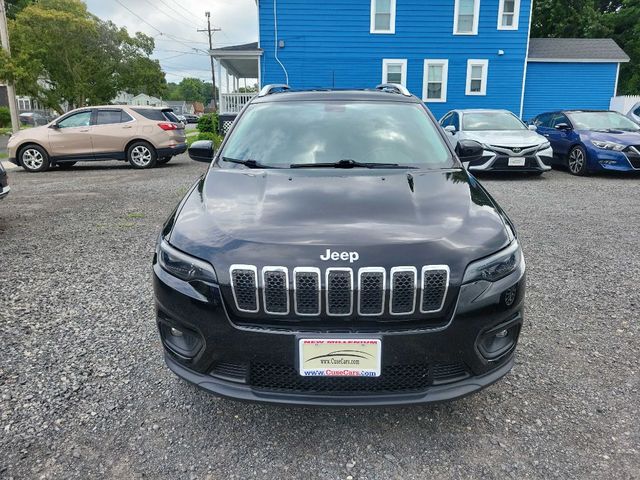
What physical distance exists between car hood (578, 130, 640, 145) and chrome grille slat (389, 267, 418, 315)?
10471mm

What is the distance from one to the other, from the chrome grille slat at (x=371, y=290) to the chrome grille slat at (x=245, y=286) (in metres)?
0.43

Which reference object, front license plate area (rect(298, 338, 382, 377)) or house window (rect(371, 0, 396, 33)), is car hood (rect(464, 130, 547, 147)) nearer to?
front license plate area (rect(298, 338, 382, 377))

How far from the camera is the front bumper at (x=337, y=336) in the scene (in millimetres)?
2062

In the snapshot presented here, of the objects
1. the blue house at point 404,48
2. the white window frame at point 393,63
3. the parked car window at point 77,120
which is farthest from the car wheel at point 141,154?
the white window frame at point 393,63

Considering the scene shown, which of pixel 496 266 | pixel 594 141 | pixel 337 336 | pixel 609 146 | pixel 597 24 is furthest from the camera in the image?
pixel 597 24

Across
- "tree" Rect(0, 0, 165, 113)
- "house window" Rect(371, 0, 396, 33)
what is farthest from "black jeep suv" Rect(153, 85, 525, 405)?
"tree" Rect(0, 0, 165, 113)

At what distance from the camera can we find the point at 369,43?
19.6 meters

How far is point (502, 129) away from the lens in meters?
11.0

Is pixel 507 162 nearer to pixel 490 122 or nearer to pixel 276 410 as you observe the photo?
pixel 490 122

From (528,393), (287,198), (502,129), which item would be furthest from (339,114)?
(502,129)

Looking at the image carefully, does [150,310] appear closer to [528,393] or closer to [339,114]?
[339,114]

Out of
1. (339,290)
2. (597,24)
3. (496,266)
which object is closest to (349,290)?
(339,290)

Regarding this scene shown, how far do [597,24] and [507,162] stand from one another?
24.9m

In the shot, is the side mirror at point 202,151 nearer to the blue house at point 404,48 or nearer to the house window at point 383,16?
the blue house at point 404,48
